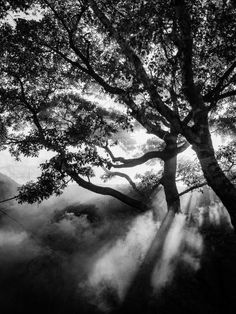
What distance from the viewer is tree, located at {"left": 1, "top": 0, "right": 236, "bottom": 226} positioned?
19.6 feet

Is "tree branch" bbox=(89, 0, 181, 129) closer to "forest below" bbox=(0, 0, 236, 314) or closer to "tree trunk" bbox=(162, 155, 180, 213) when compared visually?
"forest below" bbox=(0, 0, 236, 314)

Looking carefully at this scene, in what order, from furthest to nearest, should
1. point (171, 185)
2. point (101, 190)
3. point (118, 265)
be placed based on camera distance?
point (171, 185)
point (101, 190)
point (118, 265)

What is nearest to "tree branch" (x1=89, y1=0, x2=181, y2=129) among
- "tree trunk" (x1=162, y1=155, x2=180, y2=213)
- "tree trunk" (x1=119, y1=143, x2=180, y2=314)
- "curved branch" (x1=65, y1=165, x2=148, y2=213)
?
"tree trunk" (x1=119, y1=143, x2=180, y2=314)

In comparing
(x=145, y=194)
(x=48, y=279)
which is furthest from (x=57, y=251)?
(x=145, y=194)

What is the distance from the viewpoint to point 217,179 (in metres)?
5.75

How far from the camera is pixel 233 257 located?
23.7 feet

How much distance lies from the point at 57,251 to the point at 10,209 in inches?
346

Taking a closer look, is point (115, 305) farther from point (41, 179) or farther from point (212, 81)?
point (212, 81)

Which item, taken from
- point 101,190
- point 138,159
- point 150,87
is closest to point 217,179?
point 150,87

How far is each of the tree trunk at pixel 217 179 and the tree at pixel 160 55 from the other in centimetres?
2

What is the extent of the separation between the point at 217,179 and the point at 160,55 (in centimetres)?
433

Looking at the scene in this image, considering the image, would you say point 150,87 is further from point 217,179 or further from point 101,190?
point 101,190

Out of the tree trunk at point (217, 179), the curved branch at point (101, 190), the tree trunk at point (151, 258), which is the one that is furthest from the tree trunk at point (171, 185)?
the tree trunk at point (217, 179)

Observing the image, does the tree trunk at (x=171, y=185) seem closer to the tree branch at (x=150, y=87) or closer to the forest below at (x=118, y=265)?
the forest below at (x=118, y=265)
